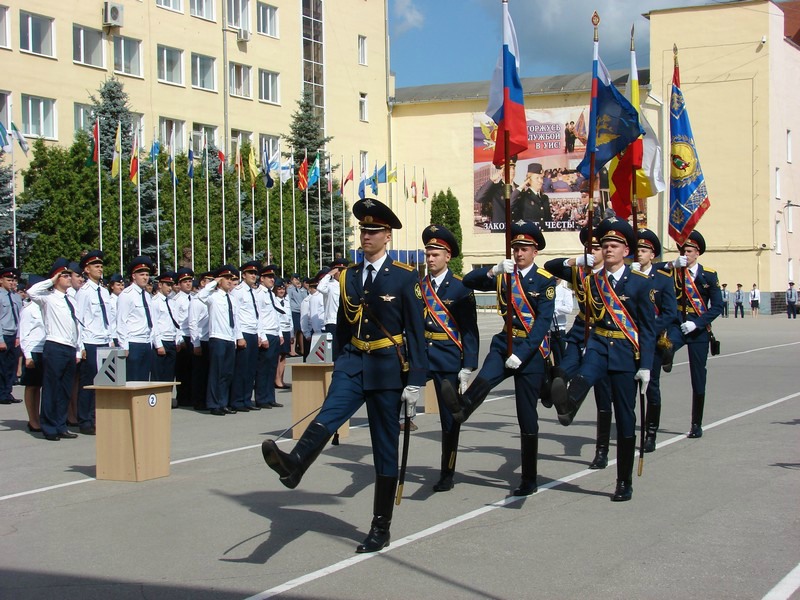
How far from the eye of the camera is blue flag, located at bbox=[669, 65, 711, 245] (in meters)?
13.6

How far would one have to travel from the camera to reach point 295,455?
637 centimetres

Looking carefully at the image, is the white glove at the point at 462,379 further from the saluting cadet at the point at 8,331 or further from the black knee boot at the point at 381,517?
the saluting cadet at the point at 8,331

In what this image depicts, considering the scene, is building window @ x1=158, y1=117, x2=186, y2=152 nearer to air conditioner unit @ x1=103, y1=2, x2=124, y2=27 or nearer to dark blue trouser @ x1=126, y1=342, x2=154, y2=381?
air conditioner unit @ x1=103, y1=2, x2=124, y2=27

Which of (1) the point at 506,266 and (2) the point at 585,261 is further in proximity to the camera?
(2) the point at 585,261

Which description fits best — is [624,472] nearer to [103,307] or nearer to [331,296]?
[103,307]

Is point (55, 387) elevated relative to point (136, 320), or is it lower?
lower

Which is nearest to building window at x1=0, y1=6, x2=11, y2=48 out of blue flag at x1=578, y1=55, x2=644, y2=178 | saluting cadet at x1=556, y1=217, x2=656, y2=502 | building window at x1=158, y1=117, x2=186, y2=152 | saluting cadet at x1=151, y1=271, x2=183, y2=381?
building window at x1=158, y1=117, x2=186, y2=152

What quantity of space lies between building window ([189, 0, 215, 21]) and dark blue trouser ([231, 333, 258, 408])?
32.6 metres

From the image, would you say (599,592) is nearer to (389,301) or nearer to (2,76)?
(389,301)

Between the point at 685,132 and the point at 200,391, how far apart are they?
7.97 metres

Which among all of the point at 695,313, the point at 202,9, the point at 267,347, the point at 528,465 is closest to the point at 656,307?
the point at 695,313

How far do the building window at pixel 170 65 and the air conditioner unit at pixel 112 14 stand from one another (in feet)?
10.1

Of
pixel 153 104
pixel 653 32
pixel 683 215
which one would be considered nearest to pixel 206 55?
pixel 153 104

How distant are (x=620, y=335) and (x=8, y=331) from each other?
1224cm
